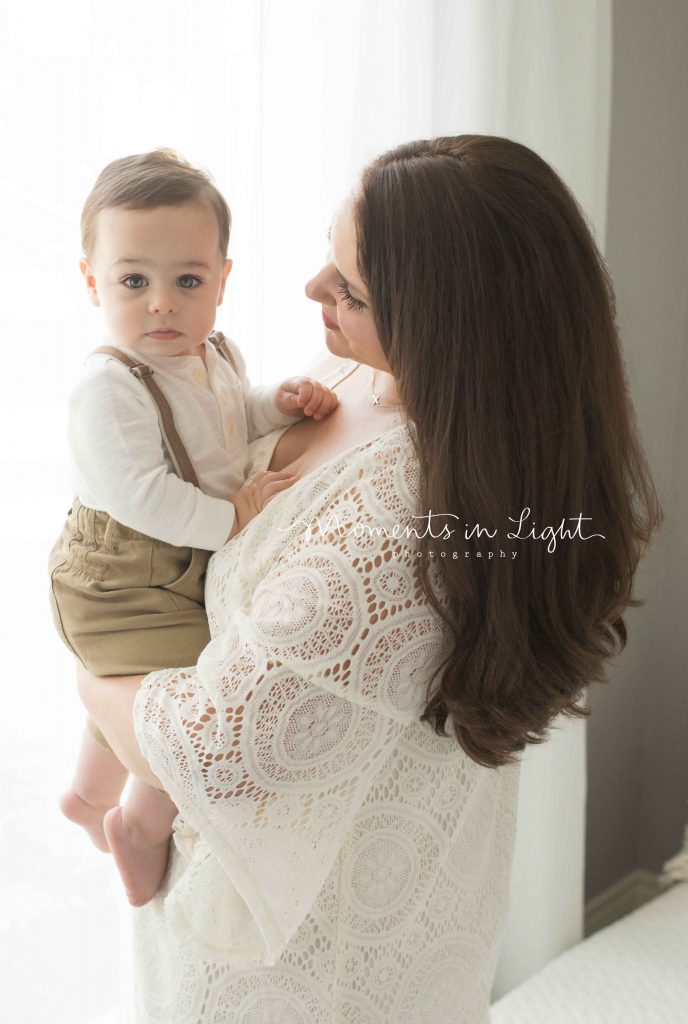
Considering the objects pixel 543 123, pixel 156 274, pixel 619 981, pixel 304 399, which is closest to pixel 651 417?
pixel 543 123

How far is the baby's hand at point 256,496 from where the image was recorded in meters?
1.21

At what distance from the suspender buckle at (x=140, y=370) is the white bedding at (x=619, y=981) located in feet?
5.13

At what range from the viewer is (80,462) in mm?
1189

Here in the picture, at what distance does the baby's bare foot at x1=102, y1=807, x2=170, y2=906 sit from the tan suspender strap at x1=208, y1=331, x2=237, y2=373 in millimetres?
628

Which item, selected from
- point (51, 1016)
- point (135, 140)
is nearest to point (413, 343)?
point (135, 140)

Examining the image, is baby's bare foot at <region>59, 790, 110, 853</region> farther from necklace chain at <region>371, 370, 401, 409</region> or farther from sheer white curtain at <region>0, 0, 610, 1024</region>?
necklace chain at <region>371, 370, 401, 409</region>

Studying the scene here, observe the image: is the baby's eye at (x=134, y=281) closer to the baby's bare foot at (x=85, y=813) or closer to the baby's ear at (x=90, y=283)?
the baby's ear at (x=90, y=283)

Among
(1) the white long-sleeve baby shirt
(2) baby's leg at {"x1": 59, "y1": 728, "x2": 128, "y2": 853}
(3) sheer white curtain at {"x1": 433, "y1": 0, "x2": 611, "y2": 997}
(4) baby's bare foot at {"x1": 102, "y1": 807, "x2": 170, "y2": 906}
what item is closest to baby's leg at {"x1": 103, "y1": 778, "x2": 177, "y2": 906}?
(4) baby's bare foot at {"x1": 102, "y1": 807, "x2": 170, "y2": 906}

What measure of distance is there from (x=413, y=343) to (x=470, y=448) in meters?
0.13

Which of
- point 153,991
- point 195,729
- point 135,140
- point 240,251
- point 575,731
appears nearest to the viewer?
point 195,729

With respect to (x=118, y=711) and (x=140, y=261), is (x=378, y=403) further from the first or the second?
(x=118, y=711)

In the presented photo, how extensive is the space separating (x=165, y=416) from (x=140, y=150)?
0.46 m

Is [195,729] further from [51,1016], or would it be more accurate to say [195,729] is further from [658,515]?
[51,1016]

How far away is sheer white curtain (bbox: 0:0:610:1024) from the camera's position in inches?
54.0
